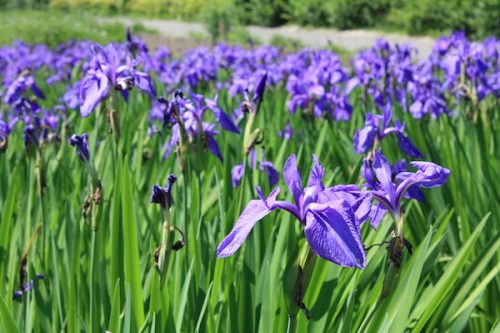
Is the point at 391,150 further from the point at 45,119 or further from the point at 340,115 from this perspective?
the point at 45,119

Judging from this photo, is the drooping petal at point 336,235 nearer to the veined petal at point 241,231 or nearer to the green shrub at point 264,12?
the veined petal at point 241,231

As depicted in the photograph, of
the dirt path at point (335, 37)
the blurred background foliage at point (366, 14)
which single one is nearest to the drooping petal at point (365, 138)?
the blurred background foliage at point (366, 14)

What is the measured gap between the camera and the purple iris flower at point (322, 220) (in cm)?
82

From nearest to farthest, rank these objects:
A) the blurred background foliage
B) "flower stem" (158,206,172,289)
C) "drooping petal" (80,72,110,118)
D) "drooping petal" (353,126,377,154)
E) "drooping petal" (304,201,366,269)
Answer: "drooping petal" (304,201,366,269), "flower stem" (158,206,172,289), "drooping petal" (80,72,110,118), "drooping petal" (353,126,377,154), the blurred background foliage

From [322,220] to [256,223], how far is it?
0.78 meters

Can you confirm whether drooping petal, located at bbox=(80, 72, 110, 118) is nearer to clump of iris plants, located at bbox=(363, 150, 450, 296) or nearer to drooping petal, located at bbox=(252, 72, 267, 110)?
drooping petal, located at bbox=(252, 72, 267, 110)

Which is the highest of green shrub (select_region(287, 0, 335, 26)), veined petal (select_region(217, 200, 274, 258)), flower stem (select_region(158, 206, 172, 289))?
veined petal (select_region(217, 200, 274, 258))

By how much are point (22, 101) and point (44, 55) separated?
159 inches

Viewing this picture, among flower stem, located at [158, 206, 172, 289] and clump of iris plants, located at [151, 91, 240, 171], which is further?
clump of iris plants, located at [151, 91, 240, 171]

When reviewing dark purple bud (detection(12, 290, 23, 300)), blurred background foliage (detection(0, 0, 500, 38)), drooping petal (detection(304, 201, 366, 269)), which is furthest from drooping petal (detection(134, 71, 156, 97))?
blurred background foliage (detection(0, 0, 500, 38))

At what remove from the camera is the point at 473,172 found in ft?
7.62

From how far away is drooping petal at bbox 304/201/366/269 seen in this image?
2.68 ft

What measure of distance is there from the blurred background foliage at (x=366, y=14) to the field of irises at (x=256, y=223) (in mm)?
7508

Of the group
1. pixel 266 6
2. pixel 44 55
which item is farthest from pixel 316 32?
pixel 44 55
